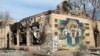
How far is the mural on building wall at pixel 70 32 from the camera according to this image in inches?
1244

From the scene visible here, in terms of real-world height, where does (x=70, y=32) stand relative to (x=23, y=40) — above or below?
above

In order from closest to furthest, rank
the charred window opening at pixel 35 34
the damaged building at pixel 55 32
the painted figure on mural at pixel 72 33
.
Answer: the damaged building at pixel 55 32
the painted figure on mural at pixel 72 33
the charred window opening at pixel 35 34

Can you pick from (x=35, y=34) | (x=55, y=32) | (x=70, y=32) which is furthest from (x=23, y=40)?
(x=70, y=32)

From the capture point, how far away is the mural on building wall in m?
31.6

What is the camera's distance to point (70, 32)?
109ft

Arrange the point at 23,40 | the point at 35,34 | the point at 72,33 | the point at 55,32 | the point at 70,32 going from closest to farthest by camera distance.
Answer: the point at 55,32 < the point at 70,32 < the point at 35,34 < the point at 72,33 < the point at 23,40

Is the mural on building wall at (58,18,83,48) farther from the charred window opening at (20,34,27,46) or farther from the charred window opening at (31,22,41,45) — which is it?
the charred window opening at (20,34,27,46)

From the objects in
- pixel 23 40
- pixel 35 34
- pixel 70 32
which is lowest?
pixel 23 40

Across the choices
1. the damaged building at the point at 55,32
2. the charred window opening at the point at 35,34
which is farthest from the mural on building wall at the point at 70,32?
the charred window opening at the point at 35,34

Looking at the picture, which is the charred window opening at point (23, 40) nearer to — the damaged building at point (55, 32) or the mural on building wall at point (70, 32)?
the damaged building at point (55, 32)

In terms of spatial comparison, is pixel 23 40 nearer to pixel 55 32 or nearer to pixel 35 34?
pixel 35 34

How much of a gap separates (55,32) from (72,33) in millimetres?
3517

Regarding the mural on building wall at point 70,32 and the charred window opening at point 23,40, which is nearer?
the mural on building wall at point 70,32

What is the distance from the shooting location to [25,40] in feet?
116
